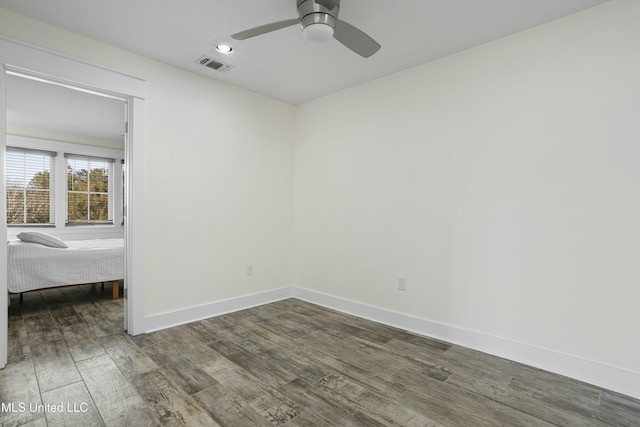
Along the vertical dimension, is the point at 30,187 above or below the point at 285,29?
below

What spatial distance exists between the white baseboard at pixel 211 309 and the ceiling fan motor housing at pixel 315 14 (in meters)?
2.64

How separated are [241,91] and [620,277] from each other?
3.55m

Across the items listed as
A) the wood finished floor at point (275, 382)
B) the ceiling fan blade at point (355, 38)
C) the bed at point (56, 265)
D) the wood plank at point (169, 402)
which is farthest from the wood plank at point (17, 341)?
the ceiling fan blade at point (355, 38)

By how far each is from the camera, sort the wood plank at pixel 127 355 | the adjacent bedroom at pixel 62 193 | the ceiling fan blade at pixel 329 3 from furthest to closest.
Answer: the adjacent bedroom at pixel 62 193 < the wood plank at pixel 127 355 < the ceiling fan blade at pixel 329 3

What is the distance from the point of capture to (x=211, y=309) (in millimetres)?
3213

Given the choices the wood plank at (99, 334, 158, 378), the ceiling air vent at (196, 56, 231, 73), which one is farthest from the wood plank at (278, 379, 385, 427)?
the ceiling air vent at (196, 56, 231, 73)

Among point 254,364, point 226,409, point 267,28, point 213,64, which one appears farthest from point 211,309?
point 267,28

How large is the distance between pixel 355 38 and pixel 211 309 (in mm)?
2754

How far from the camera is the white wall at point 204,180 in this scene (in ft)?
9.13

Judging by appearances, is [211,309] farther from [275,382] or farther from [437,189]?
[437,189]

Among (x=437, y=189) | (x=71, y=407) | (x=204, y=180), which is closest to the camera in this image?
(x=71, y=407)

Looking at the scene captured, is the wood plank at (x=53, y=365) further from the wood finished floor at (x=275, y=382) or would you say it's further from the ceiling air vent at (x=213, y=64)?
the ceiling air vent at (x=213, y=64)

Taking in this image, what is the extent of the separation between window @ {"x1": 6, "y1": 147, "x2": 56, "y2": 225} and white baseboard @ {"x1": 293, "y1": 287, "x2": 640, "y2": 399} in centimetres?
546

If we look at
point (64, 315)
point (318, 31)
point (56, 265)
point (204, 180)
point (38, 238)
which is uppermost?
point (318, 31)
